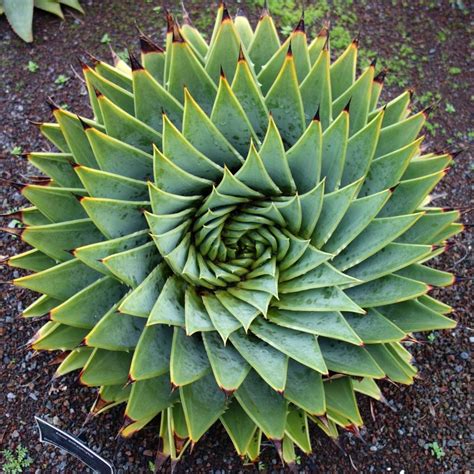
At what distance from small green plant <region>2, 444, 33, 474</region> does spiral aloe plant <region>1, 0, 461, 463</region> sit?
0.79 meters

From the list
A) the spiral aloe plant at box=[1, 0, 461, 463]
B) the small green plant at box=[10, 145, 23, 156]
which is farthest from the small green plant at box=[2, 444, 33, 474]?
the small green plant at box=[10, 145, 23, 156]

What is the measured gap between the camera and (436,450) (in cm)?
278

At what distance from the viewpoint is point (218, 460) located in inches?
106

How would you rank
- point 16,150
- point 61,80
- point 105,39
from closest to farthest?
point 16,150 → point 61,80 → point 105,39

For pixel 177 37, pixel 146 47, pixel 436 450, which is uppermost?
pixel 177 37

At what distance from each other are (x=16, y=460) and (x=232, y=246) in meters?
1.55

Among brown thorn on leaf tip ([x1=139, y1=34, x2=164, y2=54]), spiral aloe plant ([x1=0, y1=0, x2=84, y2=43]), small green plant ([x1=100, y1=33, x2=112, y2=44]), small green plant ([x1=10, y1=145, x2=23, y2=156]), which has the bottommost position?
small green plant ([x1=10, y1=145, x2=23, y2=156])

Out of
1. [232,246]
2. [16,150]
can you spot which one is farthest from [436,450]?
[16,150]

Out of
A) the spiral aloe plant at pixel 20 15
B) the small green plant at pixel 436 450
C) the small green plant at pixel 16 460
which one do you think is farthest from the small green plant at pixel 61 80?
the small green plant at pixel 436 450

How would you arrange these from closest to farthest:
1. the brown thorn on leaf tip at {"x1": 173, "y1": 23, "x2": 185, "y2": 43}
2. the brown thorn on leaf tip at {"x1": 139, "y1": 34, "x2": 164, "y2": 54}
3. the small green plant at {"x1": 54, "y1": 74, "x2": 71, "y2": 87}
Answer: the brown thorn on leaf tip at {"x1": 173, "y1": 23, "x2": 185, "y2": 43} → the brown thorn on leaf tip at {"x1": 139, "y1": 34, "x2": 164, "y2": 54} → the small green plant at {"x1": 54, "y1": 74, "x2": 71, "y2": 87}

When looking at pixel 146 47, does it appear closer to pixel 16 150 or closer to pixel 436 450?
pixel 16 150

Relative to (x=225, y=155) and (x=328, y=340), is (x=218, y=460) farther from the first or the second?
(x=225, y=155)

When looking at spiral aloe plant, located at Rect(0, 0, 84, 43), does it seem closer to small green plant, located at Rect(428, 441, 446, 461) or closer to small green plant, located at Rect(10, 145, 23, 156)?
small green plant, located at Rect(10, 145, 23, 156)

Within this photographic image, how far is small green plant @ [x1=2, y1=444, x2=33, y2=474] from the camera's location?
2.68m
